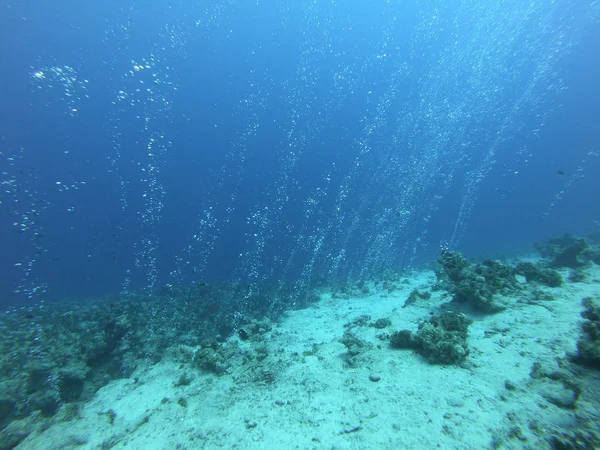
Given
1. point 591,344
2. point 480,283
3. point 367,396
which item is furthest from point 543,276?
point 367,396

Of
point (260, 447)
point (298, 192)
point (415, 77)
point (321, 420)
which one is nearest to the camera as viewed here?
point (260, 447)

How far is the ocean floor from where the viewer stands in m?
4.04

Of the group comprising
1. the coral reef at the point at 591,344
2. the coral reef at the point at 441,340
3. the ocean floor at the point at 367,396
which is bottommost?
the ocean floor at the point at 367,396

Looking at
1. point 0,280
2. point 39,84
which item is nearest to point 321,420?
point 0,280

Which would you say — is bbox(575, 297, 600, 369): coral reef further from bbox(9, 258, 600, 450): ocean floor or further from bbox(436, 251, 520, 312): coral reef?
bbox(436, 251, 520, 312): coral reef

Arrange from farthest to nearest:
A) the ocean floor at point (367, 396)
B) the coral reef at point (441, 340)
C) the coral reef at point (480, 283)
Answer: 1. the coral reef at point (480, 283)
2. the coral reef at point (441, 340)
3. the ocean floor at point (367, 396)

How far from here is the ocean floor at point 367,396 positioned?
4.04 meters

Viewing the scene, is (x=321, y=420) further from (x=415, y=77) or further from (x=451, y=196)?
(x=451, y=196)

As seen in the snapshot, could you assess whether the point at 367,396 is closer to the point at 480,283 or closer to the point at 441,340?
the point at 441,340

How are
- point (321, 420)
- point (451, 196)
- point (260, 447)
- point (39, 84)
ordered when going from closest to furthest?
point (260, 447) → point (321, 420) → point (39, 84) → point (451, 196)

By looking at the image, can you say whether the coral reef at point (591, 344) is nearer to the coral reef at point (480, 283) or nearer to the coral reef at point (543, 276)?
the coral reef at point (480, 283)

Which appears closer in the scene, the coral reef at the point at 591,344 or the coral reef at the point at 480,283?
the coral reef at the point at 591,344

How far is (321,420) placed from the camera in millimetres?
4750

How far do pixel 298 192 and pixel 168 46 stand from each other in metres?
49.1
